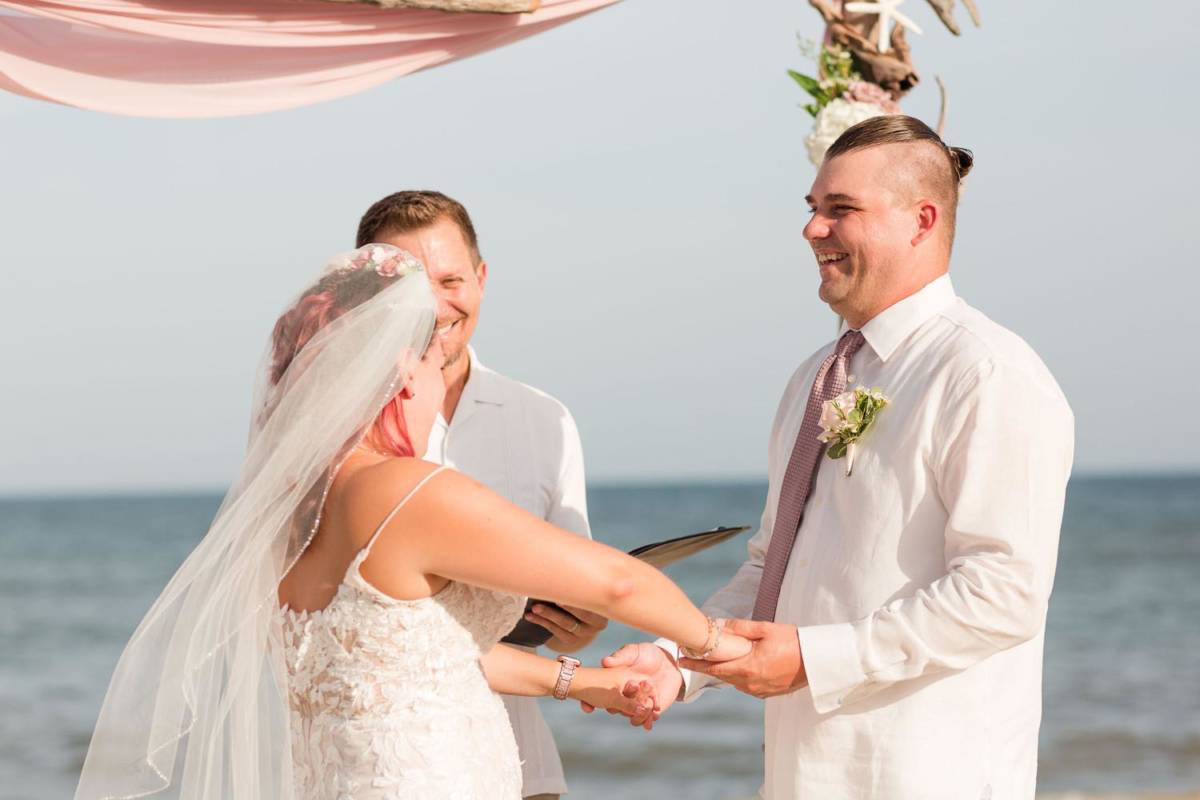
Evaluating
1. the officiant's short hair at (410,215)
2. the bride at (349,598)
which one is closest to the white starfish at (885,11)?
the officiant's short hair at (410,215)

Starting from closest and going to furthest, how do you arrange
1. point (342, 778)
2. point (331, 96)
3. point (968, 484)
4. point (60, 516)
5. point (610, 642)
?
point (342, 778) → point (968, 484) → point (331, 96) → point (610, 642) → point (60, 516)

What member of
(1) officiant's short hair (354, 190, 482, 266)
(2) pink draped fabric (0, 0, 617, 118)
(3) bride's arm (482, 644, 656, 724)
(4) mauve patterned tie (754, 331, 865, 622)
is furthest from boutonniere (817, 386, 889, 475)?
(2) pink draped fabric (0, 0, 617, 118)

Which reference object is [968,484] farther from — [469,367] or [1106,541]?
[1106,541]

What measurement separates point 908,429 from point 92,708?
15.1 m

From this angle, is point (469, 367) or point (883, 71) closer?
point (469, 367)

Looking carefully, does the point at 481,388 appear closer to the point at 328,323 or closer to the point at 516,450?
the point at 516,450

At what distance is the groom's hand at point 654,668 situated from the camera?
150 inches

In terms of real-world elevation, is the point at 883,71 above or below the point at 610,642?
above

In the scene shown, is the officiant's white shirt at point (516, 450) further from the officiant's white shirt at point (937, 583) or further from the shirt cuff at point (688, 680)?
the officiant's white shirt at point (937, 583)

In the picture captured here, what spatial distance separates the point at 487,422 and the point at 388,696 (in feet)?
4.81

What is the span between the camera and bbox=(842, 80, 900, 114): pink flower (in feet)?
15.4

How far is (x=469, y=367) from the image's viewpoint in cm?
445

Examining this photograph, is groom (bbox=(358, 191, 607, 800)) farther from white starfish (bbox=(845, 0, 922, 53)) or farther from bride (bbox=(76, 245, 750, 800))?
white starfish (bbox=(845, 0, 922, 53))

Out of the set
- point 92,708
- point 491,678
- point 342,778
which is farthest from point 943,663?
point 92,708
